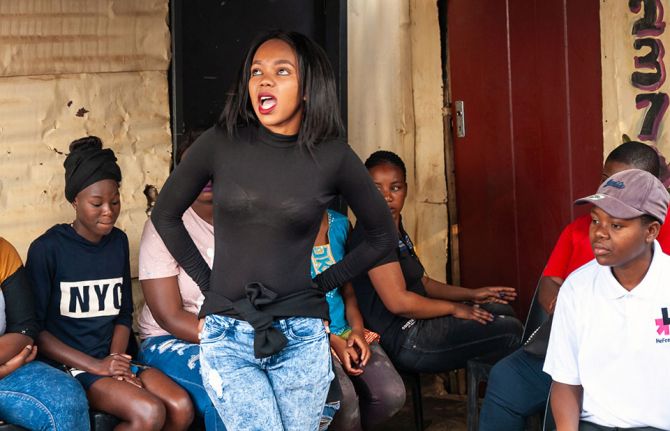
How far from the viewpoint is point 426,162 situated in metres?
5.55

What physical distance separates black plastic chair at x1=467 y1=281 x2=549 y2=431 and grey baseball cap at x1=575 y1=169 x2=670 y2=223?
109 cm

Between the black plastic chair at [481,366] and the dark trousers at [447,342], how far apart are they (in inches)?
12.7

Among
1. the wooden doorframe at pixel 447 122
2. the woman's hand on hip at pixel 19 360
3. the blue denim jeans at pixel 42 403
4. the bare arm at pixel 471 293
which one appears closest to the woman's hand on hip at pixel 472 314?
the bare arm at pixel 471 293

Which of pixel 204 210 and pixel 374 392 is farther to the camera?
pixel 204 210

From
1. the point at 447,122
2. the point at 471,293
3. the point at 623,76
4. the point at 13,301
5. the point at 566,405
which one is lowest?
the point at 566,405

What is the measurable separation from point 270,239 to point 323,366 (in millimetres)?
419

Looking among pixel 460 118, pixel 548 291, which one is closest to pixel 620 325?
pixel 548 291

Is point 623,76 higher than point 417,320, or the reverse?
point 623,76

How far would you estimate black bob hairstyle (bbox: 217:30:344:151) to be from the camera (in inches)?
112

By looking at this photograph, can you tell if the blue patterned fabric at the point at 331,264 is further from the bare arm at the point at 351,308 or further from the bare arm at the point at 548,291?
the bare arm at the point at 548,291

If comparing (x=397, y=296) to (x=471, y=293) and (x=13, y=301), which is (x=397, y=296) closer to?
(x=471, y=293)

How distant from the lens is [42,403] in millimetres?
3408

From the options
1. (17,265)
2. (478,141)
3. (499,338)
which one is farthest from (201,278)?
(478,141)

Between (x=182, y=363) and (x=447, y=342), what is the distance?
4.18 feet
